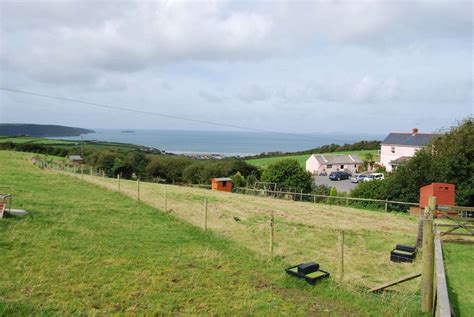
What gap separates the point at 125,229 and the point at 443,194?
55.0 feet

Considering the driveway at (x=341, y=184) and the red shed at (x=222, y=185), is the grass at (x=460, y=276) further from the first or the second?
the driveway at (x=341, y=184)

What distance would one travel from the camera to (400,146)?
63.1 m

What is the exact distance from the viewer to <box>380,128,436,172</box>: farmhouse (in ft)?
199

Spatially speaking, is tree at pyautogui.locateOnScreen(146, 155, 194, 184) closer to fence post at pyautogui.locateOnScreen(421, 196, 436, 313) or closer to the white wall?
the white wall

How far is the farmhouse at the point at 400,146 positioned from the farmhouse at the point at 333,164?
9.30 meters

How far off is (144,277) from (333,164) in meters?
71.6

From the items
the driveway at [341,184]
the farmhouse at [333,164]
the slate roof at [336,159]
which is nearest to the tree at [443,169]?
the driveway at [341,184]

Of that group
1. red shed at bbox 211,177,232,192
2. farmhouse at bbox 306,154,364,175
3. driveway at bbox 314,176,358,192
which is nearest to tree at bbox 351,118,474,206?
red shed at bbox 211,177,232,192

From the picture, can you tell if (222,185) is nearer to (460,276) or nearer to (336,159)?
(460,276)

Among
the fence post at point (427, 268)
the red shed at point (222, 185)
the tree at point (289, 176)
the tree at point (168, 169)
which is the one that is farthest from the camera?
the tree at point (168, 169)

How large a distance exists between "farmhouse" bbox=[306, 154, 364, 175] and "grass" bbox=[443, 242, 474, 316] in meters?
63.3

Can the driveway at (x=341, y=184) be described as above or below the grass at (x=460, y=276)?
below

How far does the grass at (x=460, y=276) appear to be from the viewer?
7.12m

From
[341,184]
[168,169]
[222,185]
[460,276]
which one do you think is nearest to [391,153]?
[341,184]
